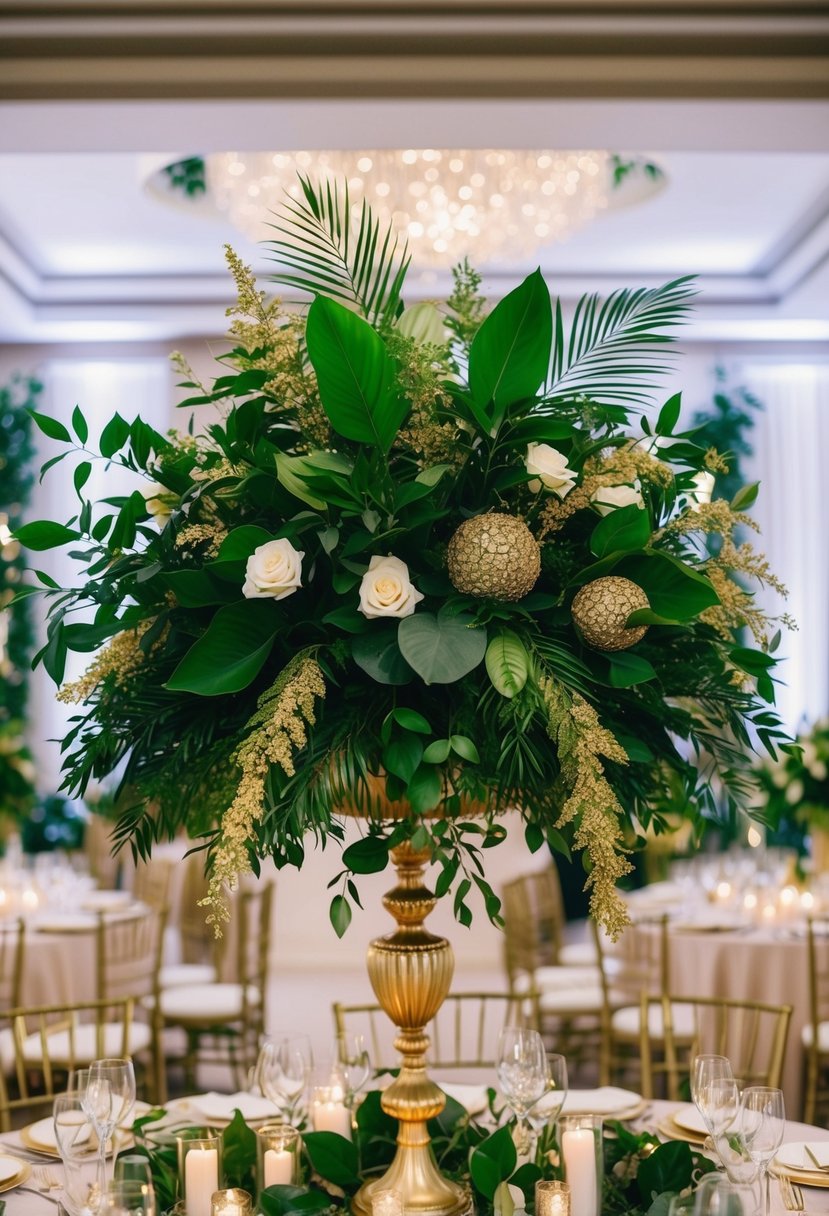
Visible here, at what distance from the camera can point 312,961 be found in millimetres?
7914

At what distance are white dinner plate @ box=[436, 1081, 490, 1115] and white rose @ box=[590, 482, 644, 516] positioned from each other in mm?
1208

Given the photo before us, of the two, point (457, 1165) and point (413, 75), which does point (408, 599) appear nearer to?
point (457, 1165)

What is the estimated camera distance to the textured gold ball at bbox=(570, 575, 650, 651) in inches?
56.5

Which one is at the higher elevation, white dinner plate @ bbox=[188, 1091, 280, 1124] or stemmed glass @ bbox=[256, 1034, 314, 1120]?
stemmed glass @ bbox=[256, 1034, 314, 1120]

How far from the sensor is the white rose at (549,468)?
4.88 ft

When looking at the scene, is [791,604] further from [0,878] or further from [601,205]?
[0,878]

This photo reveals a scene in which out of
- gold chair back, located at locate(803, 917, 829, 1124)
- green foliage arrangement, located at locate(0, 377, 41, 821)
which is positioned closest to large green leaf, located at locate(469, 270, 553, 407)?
gold chair back, located at locate(803, 917, 829, 1124)

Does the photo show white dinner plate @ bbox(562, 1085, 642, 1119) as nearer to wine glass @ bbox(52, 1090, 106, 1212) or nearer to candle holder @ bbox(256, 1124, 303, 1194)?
candle holder @ bbox(256, 1124, 303, 1194)

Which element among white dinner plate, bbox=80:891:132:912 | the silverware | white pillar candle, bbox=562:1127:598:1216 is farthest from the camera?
white dinner plate, bbox=80:891:132:912

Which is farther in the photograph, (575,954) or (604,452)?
(575,954)

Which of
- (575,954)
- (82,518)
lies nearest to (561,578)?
(82,518)

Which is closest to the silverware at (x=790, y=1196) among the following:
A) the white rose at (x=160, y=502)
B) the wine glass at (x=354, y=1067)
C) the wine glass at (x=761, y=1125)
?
the wine glass at (x=761, y=1125)

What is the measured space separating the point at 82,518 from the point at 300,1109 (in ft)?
3.80

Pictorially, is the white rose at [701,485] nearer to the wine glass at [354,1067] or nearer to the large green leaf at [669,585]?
the large green leaf at [669,585]
